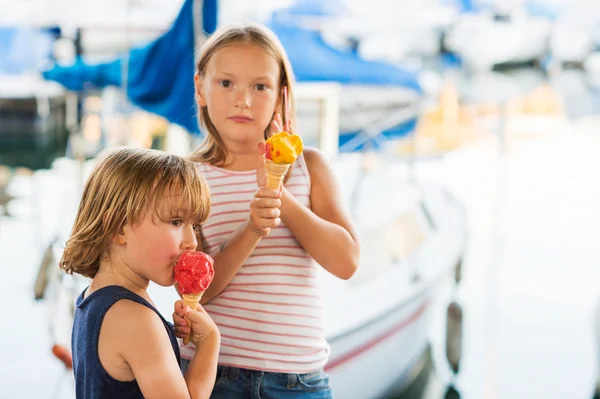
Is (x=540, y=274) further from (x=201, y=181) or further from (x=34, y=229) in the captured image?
(x=201, y=181)

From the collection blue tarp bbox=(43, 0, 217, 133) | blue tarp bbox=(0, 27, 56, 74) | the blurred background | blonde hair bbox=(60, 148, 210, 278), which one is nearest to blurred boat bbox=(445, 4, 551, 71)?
the blurred background

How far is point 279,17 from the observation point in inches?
238

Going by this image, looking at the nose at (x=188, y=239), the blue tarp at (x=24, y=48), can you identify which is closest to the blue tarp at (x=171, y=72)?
the nose at (x=188, y=239)

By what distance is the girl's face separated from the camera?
135 cm

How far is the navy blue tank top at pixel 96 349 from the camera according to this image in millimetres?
1103

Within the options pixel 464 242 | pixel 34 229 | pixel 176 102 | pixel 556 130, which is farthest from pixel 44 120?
pixel 176 102

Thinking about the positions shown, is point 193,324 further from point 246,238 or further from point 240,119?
point 240,119

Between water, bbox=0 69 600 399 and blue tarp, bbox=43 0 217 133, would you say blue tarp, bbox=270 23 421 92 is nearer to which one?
water, bbox=0 69 600 399

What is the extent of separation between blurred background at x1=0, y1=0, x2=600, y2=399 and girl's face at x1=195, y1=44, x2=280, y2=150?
2.80ft

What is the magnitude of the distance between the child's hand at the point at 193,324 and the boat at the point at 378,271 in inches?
48.0

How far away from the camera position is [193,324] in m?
1.15

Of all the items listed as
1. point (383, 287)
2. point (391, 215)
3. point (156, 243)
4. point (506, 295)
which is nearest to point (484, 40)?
point (506, 295)

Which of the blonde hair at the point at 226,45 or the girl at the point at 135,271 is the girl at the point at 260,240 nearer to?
the blonde hair at the point at 226,45

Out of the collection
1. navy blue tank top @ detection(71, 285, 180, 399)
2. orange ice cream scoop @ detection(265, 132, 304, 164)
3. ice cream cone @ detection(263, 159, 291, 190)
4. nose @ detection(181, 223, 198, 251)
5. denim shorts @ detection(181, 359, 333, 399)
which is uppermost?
orange ice cream scoop @ detection(265, 132, 304, 164)
